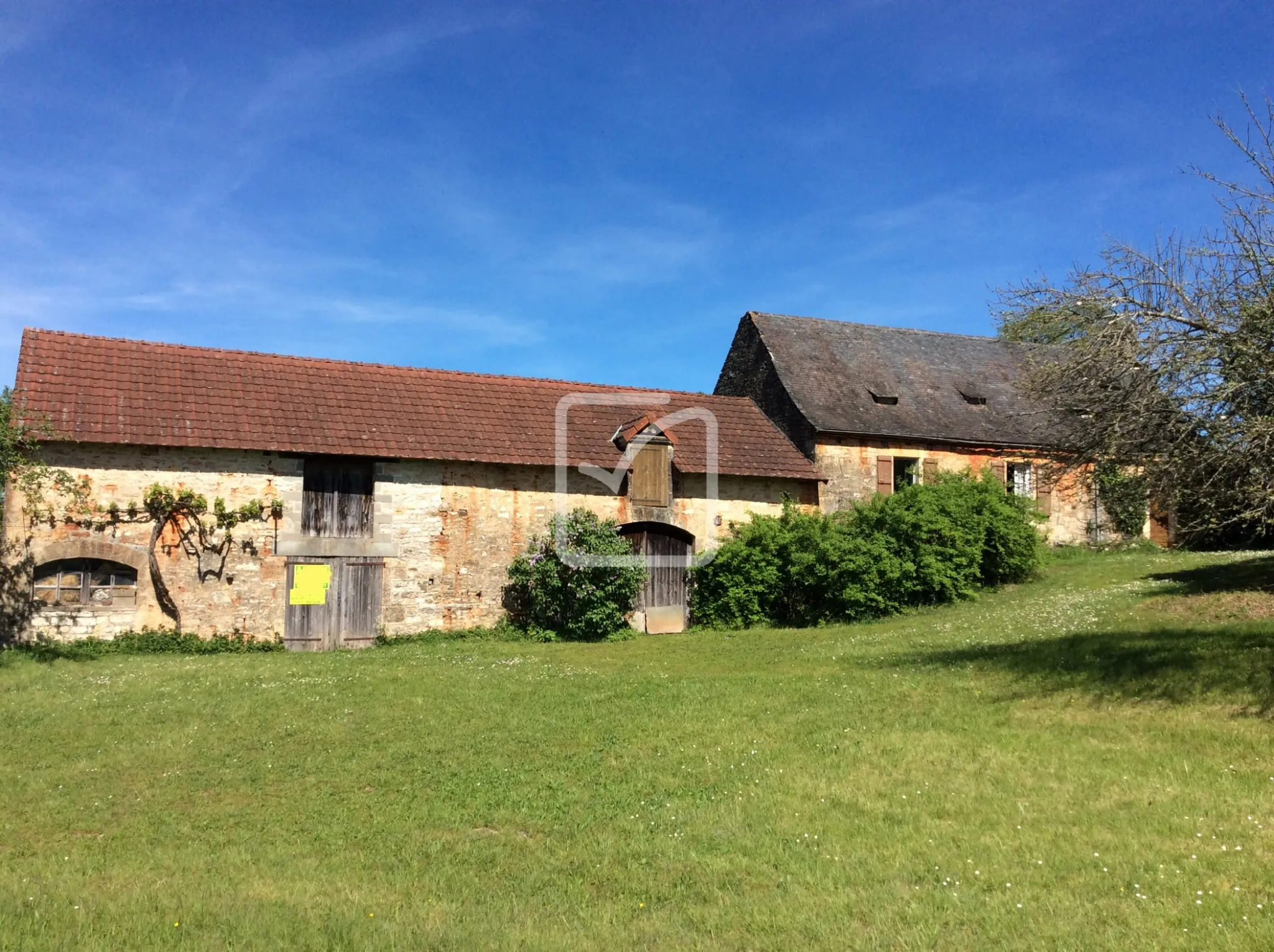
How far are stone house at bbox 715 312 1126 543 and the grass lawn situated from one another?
1012 centimetres

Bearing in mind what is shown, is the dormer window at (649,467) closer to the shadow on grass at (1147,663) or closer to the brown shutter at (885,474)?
the brown shutter at (885,474)

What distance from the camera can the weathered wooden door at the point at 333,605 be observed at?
18248 mm

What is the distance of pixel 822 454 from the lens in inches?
926

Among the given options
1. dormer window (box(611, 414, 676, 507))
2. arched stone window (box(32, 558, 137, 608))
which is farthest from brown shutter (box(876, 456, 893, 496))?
arched stone window (box(32, 558, 137, 608))

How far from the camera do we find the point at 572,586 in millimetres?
19172

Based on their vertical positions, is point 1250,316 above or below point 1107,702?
above

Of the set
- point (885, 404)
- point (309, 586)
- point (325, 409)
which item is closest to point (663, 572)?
point (309, 586)

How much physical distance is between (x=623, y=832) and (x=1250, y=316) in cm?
758

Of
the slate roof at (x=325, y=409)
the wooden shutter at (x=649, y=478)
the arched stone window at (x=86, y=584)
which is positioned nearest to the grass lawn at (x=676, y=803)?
the arched stone window at (x=86, y=584)

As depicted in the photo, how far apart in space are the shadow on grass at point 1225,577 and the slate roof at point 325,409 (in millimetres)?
7721

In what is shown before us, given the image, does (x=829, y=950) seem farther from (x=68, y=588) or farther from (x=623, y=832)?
(x=68, y=588)

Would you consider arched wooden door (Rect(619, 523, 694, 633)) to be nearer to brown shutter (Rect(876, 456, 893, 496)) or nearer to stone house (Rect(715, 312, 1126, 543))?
stone house (Rect(715, 312, 1126, 543))

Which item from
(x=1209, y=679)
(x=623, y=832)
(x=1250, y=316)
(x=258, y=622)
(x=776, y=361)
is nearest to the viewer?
(x=623, y=832)

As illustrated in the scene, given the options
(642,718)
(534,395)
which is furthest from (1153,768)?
(534,395)
